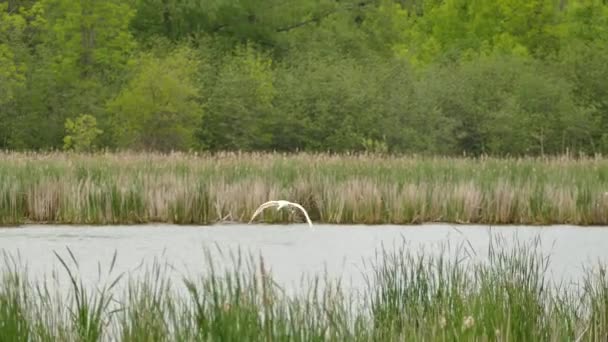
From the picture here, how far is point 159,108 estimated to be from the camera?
27.7 m

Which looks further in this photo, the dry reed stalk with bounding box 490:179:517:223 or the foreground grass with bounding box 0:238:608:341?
the dry reed stalk with bounding box 490:179:517:223

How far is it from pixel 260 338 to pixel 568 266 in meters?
5.23

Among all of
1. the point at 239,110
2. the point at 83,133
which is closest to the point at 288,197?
the point at 83,133

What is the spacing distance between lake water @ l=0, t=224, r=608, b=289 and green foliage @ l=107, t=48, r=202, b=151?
14881mm

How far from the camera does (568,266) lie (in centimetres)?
939

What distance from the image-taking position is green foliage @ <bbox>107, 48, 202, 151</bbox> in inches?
1084

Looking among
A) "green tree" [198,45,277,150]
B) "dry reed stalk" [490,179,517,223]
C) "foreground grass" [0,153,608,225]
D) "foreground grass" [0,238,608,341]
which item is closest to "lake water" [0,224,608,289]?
"foreground grass" [0,153,608,225]

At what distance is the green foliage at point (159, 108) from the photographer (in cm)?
2753

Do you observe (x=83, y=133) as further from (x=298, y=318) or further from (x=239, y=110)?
(x=298, y=318)

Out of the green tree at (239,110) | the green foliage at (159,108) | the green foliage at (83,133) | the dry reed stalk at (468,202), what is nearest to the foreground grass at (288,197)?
the dry reed stalk at (468,202)

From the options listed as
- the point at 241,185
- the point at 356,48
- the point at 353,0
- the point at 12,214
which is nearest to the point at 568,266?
the point at 241,185

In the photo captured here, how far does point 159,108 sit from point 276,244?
1719 centimetres

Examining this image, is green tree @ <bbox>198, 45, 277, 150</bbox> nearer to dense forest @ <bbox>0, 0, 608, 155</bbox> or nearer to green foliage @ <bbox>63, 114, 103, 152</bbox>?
dense forest @ <bbox>0, 0, 608, 155</bbox>

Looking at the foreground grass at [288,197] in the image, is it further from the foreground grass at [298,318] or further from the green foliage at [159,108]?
the green foliage at [159,108]
